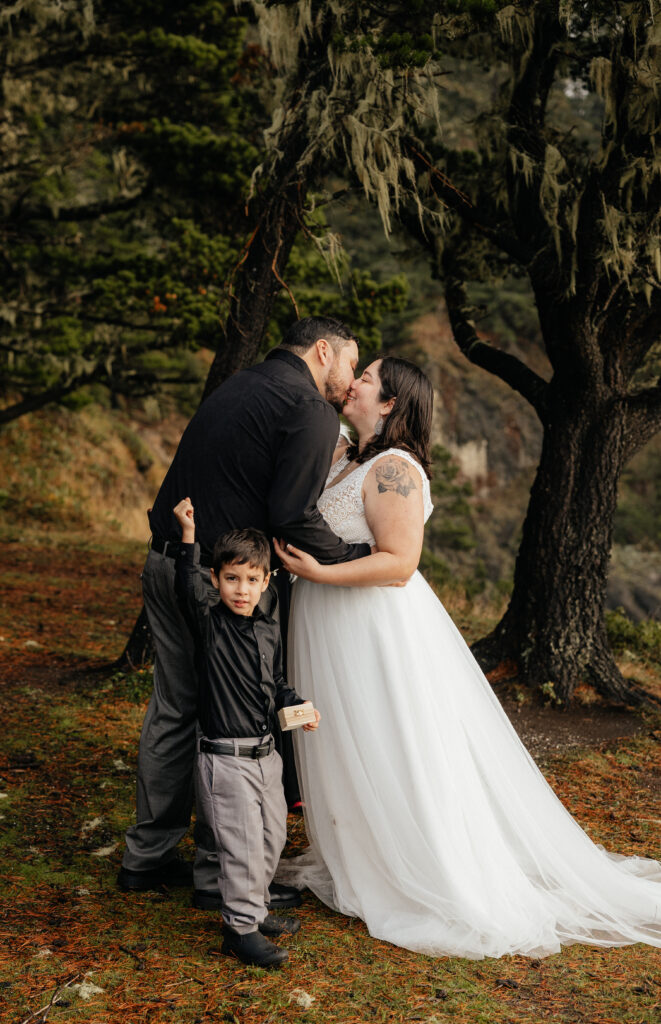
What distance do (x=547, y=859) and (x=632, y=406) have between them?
140 inches

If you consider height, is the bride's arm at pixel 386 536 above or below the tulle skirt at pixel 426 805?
above

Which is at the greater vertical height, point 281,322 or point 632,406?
point 281,322

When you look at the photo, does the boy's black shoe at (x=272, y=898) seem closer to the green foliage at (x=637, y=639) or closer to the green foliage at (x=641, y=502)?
the green foliage at (x=637, y=639)

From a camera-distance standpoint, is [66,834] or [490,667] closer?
[66,834]

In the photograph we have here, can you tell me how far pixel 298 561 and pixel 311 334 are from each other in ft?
3.05

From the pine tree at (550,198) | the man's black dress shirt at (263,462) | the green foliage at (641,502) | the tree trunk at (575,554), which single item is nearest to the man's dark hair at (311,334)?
the man's black dress shirt at (263,462)

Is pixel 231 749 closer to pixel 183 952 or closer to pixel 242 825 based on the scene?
pixel 242 825

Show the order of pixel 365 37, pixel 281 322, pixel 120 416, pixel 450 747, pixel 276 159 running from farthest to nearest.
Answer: pixel 120 416
pixel 281 322
pixel 276 159
pixel 365 37
pixel 450 747

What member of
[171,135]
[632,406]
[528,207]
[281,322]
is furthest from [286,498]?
[281,322]

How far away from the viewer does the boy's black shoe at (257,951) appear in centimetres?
295

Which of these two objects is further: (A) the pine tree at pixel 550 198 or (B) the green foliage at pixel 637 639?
(B) the green foliage at pixel 637 639

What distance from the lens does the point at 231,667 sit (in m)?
3.11

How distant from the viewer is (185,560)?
3.18 meters

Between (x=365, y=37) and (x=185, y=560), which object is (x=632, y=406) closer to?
(x=365, y=37)
